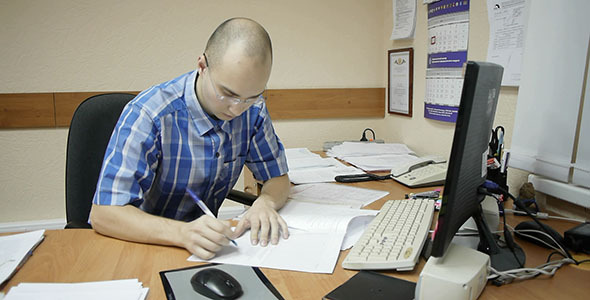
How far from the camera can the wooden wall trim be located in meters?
1.99

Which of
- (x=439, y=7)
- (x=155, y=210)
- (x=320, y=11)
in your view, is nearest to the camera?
(x=155, y=210)

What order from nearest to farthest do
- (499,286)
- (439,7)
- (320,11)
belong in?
(499,286)
(439,7)
(320,11)

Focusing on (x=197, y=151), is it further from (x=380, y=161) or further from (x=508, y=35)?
(x=508, y=35)

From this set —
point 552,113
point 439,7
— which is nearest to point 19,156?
point 439,7

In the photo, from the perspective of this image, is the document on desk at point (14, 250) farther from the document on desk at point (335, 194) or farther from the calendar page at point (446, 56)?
the calendar page at point (446, 56)

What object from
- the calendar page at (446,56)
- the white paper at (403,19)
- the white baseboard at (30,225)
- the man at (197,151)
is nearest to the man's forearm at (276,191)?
the man at (197,151)

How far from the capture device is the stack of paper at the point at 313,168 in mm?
1532

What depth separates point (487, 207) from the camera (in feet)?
3.14

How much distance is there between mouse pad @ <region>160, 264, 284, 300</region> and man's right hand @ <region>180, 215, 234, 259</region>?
38 millimetres

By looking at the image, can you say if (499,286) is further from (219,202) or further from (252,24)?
(219,202)

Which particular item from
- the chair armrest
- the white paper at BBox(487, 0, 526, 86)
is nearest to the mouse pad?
the chair armrest

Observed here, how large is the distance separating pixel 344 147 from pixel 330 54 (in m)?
0.60

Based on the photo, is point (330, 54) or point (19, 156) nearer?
point (19, 156)

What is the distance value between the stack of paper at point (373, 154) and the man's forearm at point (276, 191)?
1.63 feet
